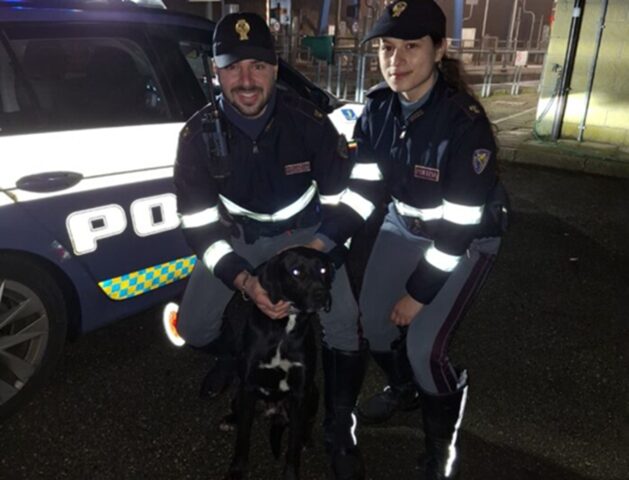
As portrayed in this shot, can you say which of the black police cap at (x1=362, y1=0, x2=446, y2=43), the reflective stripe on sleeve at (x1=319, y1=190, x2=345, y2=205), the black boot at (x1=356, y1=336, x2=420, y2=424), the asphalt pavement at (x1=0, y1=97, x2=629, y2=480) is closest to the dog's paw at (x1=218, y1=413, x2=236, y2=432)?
the asphalt pavement at (x1=0, y1=97, x2=629, y2=480)

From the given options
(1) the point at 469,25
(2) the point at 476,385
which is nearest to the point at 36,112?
(2) the point at 476,385

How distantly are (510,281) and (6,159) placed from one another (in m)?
3.38

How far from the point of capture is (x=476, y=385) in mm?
2947

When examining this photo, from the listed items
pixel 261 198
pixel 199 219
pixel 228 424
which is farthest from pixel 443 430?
pixel 199 219

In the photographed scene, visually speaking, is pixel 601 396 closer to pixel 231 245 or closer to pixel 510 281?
pixel 510 281

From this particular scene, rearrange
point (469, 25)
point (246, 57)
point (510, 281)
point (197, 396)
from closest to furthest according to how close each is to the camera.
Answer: point (246, 57) → point (197, 396) → point (510, 281) → point (469, 25)

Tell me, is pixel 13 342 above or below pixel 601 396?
above

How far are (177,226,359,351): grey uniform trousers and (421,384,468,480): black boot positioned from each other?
40 centimetres

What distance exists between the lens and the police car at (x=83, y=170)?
2432 millimetres

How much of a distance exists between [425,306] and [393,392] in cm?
66

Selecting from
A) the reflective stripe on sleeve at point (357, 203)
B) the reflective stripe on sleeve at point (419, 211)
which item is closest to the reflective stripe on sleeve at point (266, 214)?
the reflective stripe on sleeve at point (357, 203)

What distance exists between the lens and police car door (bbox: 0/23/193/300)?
2439 mm

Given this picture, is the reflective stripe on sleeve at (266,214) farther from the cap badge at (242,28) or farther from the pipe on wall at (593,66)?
the pipe on wall at (593,66)

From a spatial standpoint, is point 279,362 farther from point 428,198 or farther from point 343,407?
point 428,198
